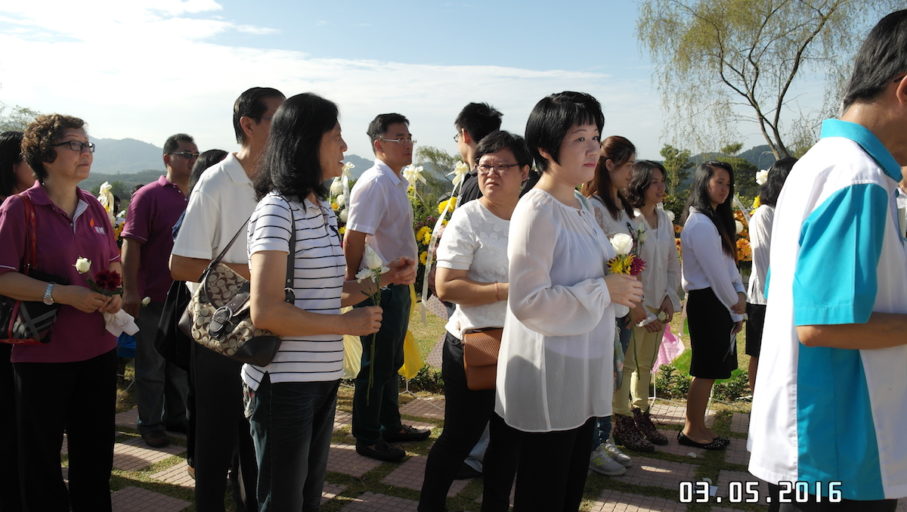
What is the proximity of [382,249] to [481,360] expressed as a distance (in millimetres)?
1558

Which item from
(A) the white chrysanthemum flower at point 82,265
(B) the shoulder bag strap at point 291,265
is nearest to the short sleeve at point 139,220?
(A) the white chrysanthemum flower at point 82,265

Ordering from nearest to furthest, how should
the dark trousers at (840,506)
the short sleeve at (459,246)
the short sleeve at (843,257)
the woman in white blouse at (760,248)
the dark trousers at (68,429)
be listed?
the short sleeve at (843,257) → the dark trousers at (840,506) → the dark trousers at (68,429) → the short sleeve at (459,246) → the woman in white blouse at (760,248)

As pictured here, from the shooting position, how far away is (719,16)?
22.8 meters

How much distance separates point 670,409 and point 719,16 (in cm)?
2081

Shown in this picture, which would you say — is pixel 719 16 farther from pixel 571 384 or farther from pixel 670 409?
pixel 571 384

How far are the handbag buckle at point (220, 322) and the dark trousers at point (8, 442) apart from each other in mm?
1665

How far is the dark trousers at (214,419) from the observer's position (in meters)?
2.79

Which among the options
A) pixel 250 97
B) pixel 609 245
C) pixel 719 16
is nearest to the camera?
pixel 609 245

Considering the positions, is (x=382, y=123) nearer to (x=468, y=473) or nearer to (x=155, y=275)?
(x=155, y=275)

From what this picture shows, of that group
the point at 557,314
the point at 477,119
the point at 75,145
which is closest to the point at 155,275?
the point at 75,145

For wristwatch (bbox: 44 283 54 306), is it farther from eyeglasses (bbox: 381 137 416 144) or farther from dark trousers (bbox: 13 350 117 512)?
eyeglasses (bbox: 381 137 416 144)

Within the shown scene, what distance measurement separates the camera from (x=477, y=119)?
430 cm

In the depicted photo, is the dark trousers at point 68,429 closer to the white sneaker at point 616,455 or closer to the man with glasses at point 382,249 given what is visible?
the man with glasses at point 382,249

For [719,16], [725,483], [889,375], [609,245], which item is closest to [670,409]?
[725,483]
